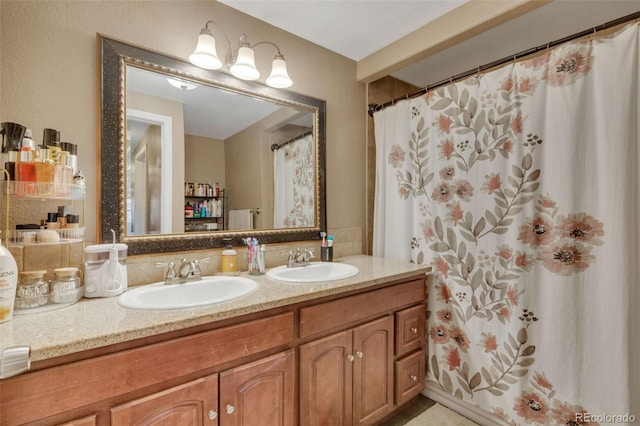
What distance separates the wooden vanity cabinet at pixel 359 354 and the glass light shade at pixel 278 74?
121 centimetres

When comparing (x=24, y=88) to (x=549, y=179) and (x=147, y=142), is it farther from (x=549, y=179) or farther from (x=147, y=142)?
(x=549, y=179)

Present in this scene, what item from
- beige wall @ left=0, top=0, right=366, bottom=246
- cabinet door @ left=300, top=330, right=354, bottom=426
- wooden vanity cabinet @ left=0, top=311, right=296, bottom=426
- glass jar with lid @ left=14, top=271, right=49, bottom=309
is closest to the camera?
wooden vanity cabinet @ left=0, top=311, right=296, bottom=426

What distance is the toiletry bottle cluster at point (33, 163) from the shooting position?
3.22ft

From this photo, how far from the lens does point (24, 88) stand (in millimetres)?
1100

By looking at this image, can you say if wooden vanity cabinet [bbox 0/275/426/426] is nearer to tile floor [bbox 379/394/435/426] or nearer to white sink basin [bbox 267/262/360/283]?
tile floor [bbox 379/394/435/426]

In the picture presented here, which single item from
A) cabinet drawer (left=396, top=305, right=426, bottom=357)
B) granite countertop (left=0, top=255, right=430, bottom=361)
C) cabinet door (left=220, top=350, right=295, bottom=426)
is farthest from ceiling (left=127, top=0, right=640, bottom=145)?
cabinet drawer (left=396, top=305, right=426, bottom=357)

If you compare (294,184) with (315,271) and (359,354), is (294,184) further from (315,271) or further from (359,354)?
(359,354)

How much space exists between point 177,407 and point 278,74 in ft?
5.10

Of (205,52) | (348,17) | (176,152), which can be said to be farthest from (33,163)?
(348,17)

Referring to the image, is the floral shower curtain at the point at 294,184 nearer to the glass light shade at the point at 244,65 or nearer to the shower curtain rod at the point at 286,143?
the shower curtain rod at the point at 286,143

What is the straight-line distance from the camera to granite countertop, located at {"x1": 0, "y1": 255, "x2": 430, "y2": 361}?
2.46 feet

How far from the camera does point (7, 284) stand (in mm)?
862

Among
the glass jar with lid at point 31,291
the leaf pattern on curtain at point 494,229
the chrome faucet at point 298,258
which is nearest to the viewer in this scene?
the glass jar with lid at point 31,291

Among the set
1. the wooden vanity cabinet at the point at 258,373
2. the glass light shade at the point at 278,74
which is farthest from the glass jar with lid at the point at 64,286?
the glass light shade at the point at 278,74
